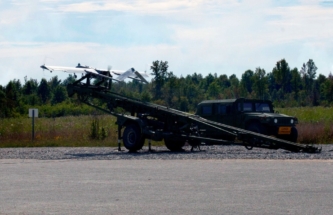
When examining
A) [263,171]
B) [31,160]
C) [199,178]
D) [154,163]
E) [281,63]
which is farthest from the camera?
[281,63]

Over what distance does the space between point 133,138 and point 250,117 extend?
5.22m

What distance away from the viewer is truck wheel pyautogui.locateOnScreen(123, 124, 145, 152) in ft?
82.5

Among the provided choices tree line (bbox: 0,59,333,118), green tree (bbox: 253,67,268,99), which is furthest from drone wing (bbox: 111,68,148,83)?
green tree (bbox: 253,67,268,99)

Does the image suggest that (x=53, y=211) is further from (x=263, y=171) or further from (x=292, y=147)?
(x=292, y=147)

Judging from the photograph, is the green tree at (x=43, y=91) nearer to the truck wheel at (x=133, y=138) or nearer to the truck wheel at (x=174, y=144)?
the truck wheel at (x=174, y=144)

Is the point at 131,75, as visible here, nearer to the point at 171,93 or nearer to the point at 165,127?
the point at 165,127

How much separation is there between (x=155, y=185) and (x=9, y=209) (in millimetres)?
4066

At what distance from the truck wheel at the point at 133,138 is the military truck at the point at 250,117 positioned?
265 cm

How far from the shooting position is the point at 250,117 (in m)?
27.4

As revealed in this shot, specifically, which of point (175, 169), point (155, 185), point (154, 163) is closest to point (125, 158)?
point (154, 163)

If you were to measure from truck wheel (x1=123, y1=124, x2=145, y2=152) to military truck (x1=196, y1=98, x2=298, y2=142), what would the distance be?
104 inches

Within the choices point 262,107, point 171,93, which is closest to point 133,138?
point 262,107

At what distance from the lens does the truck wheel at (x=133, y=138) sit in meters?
25.1

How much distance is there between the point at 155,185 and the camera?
47.0 ft
